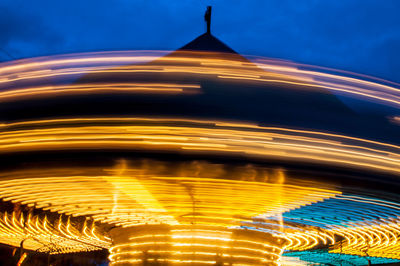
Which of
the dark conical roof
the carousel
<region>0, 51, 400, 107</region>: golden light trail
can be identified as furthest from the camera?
the dark conical roof

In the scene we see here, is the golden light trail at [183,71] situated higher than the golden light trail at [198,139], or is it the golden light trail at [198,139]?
the golden light trail at [183,71]

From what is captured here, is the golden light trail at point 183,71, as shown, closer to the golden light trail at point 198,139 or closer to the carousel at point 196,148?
the carousel at point 196,148

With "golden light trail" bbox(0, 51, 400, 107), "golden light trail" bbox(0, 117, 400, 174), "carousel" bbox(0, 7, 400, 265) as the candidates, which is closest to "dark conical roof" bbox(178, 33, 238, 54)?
"carousel" bbox(0, 7, 400, 265)

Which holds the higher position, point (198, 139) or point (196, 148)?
point (198, 139)

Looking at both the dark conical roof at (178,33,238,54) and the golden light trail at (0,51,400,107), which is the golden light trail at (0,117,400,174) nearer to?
the golden light trail at (0,51,400,107)

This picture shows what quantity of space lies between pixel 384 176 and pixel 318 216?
1.88m

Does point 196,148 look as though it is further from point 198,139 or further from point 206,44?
point 206,44

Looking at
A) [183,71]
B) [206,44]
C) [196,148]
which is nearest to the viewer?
[196,148]

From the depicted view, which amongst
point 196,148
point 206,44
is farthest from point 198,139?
point 206,44

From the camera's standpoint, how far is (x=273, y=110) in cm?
475

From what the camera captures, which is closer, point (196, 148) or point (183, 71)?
point (196, 148)

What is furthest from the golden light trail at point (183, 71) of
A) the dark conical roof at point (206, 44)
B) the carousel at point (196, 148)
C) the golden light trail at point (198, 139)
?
the dark conical roof at point (206, 44)

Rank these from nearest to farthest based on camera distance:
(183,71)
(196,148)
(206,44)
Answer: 1. (196,148)
2. (183,71)
3. (206,44)

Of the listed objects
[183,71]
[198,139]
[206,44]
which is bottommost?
[198,139]
